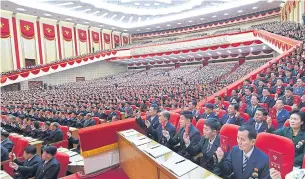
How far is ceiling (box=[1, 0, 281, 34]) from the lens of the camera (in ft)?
36.9

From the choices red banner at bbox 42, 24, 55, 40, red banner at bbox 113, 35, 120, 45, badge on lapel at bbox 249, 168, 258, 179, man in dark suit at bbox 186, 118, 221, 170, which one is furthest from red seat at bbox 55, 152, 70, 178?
red banner at bbox 113, 35, 120, 45

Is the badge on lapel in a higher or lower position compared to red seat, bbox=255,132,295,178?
lower

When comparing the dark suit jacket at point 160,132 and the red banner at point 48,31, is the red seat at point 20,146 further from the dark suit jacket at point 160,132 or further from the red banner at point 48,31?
the red banner at point 48,31

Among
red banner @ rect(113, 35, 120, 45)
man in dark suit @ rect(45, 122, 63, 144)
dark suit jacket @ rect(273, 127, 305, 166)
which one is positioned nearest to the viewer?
dark suit jacket @ rect(273, 127, 305, 166)

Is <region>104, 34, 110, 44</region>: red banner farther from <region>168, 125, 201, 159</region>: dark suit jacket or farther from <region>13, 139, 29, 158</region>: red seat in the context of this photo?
<region>168, 125, 201, 159</region>: dark suit jacket

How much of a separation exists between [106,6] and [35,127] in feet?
34.0

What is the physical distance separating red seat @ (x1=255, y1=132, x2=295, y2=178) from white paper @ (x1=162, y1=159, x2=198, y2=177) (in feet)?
1.32

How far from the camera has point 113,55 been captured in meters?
14.8

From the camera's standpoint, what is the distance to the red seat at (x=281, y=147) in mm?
1108

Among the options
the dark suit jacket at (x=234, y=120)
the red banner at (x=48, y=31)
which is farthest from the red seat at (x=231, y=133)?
the red banner at (x=48, y=31)

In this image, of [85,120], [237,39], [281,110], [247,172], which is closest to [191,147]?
[247,172]

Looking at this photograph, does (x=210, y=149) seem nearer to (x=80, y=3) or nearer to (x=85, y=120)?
(x=85, y=120)

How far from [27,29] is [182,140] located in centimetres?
1209

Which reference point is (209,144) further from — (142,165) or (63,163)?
(63,163)
